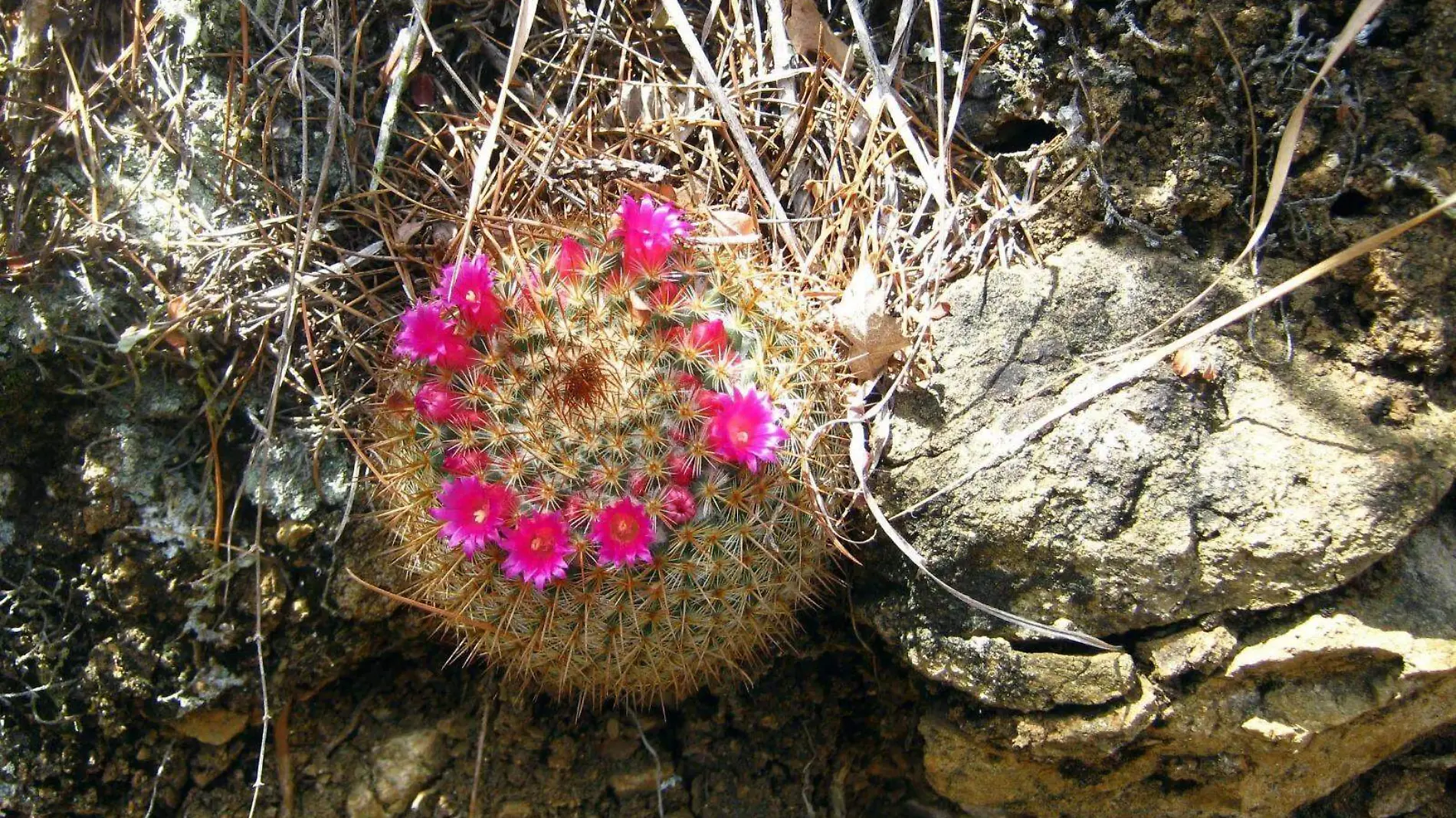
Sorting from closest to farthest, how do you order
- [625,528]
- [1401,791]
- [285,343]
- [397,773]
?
[625,528], [1401,791], [285,343], [397,773]

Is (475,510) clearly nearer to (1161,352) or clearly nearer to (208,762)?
(208,762)

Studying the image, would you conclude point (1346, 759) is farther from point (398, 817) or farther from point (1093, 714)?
point (398, 817)

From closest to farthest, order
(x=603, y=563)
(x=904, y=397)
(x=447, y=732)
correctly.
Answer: (x=603, y=563) < (x=904, y=397) < (x=447, y=732)

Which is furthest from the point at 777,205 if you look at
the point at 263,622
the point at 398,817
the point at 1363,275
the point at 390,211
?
the point at 398,817

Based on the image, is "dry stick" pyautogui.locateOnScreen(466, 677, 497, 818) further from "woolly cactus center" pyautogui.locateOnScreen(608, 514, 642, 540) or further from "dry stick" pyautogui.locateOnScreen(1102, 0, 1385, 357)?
"dry stick" pyautogui.locateOnScreen(1102, 0, 1385, 357)

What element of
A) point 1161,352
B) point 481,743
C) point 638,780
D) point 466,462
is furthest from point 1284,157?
point 481,743

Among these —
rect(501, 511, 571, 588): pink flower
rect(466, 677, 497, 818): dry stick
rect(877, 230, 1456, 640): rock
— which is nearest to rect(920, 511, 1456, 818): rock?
rect(877, 230, 1456, 640): rock

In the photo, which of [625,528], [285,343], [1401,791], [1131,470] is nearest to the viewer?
[625,528]
